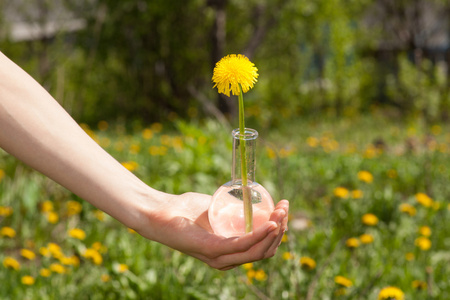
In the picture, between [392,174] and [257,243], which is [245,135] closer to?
[257,243]

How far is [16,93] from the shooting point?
1.06 metres

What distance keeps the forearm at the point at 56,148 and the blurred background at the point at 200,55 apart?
19.4ft

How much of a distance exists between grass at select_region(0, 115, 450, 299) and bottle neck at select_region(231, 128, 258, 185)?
0.69 metres

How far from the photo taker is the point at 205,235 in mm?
1085

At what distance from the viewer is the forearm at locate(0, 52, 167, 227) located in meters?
1.06

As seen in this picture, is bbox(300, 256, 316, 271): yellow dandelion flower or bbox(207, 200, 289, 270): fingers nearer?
bbox(207, 200, 289, 270): fingers

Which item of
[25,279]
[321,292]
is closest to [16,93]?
[25,279]

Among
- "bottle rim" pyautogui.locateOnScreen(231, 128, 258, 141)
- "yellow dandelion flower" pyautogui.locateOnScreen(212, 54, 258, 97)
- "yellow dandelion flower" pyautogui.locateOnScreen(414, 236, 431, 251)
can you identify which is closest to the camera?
"yellow dandelion flower" pyautogui.locateOnScreen(212, 54, 258, 97)

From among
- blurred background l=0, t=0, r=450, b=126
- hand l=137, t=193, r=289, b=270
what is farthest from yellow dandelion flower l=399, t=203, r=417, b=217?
blurred background l=0, t=0, r=450, b=126

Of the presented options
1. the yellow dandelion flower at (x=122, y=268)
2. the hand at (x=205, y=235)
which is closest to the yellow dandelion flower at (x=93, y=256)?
the yellow dandelion flower at (x=122, y=268)

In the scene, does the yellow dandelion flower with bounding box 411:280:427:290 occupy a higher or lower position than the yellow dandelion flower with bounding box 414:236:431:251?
lower

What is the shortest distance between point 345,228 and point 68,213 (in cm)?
165

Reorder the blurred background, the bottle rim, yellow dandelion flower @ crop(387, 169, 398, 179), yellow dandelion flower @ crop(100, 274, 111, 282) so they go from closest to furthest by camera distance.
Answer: the bottle rim, yellow dandelion flower @ crop(100, 274, 111, 282), yellow dandelion flower @ crop(387, 169, 398, 179), the blurred background

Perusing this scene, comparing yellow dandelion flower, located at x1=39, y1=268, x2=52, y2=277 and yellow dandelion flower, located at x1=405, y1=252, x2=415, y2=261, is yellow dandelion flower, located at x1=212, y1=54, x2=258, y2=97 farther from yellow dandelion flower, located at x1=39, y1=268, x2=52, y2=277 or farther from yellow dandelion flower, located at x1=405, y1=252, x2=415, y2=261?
yellow dandelion flower, located at x1=405, y1=252, x2=415, y2=261
